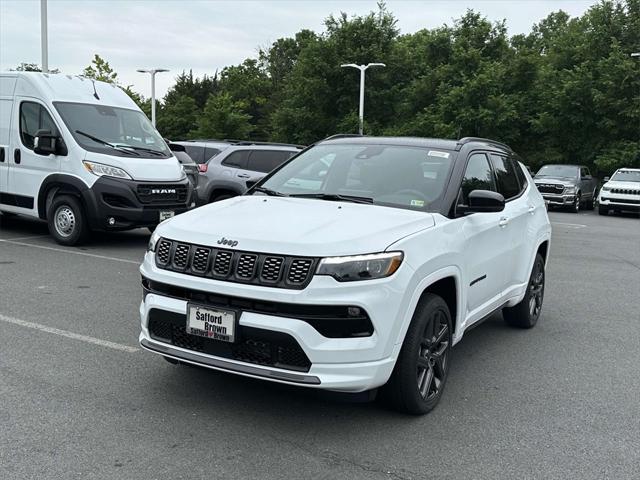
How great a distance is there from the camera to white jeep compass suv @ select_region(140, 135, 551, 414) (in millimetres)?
3613

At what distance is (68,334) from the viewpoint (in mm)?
5625

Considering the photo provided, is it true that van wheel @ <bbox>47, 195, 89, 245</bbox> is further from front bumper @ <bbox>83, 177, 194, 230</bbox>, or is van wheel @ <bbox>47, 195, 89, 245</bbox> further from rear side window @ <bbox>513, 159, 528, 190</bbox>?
rear side window @ <bbox>513, 159, 528, 190</bbox>

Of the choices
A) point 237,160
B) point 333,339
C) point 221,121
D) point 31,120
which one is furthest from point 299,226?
point 221,121

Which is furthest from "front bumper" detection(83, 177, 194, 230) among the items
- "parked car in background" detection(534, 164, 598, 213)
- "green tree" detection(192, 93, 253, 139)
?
"green tree" detection(192, 93, 253, 139)

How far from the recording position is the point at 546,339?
6168 mm

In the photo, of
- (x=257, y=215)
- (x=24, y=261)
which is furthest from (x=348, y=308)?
(x=24, y=261)

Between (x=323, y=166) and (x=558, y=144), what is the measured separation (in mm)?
29754

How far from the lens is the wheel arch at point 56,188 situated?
10091 millimetres

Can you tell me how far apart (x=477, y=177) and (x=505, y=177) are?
0.94 metres

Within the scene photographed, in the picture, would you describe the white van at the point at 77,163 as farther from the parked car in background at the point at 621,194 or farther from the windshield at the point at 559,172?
the windshield at the point at 559,172

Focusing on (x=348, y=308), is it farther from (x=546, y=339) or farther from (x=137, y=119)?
(x=137, y=119)

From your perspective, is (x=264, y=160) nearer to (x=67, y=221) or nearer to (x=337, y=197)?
(x=67, y=221)

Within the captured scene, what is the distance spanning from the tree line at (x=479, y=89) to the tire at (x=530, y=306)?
2495 cm

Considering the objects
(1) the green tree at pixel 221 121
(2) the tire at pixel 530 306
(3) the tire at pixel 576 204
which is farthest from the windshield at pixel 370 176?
(1) the green tree at pixel 221 121
